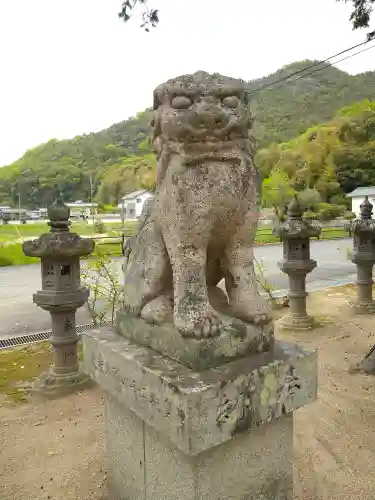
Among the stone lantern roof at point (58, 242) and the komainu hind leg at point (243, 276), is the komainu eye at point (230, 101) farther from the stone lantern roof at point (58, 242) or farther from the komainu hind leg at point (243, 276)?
the stone lantern roof at point (58, 242)

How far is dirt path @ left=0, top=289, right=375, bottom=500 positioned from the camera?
2518 millimetres

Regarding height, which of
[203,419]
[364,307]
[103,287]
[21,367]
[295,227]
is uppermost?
[295,227]

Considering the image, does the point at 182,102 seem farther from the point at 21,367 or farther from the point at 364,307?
the point at 364,307

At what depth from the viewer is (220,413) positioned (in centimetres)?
158

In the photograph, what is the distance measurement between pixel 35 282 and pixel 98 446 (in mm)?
8312

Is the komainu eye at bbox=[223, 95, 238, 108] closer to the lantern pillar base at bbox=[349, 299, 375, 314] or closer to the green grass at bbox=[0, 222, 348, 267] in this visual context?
the lantern pillar base at bbox=[349, 299, 375, 314]

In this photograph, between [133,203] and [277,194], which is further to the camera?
[133,203]

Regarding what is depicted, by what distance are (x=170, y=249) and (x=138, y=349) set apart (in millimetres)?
497

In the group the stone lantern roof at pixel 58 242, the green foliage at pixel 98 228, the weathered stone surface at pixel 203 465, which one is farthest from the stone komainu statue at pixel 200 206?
the green foliage at pixel 98 228

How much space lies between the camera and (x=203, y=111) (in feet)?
5.26

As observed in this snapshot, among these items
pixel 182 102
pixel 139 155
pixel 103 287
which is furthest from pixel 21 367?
pixel 139 155

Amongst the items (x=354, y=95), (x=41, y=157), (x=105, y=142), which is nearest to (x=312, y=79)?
(x=354, y=95)

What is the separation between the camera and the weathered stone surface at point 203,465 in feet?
5.54

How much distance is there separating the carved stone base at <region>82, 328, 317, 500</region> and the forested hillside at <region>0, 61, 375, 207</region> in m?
14.8
